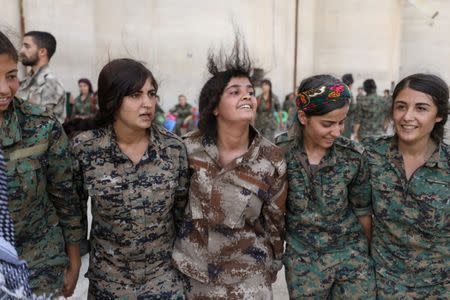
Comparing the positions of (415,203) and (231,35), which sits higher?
(231,35)

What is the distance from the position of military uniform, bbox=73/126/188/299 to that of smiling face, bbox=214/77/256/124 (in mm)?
362

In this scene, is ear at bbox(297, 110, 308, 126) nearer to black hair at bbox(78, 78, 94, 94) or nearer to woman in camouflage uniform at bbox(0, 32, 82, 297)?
woman in camouflage uniform at bbox(0, 32, 82, 297)

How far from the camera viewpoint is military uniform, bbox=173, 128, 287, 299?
2119 millimetres

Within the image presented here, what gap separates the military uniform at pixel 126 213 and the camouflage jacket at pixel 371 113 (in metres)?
9.36

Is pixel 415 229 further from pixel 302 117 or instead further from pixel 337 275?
pixel 302 117

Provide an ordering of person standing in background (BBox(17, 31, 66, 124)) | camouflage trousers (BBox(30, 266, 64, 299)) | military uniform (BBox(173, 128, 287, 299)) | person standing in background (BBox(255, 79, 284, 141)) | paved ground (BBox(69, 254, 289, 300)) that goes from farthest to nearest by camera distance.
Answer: person standing in background (BBox(255, 79, 284, 141)) → person standing in background (BBox(17, 31, 66, 124)) → paved ground (BBox(69, 254, 289, 300)) → military uniform (BBox(173, 128, 287, 299)) → camouflage trousers (BBox(30, 266, 64, 299))

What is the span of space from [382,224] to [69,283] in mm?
1615

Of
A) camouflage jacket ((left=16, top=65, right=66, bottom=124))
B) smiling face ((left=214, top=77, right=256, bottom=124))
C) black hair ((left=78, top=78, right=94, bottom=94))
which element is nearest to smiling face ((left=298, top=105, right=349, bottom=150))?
smiling face ((left=214, top=77, right=256, bottom=124))

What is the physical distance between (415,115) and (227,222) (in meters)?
1.08

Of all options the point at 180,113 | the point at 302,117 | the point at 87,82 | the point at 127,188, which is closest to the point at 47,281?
the point at 127,188

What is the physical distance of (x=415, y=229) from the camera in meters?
2.20

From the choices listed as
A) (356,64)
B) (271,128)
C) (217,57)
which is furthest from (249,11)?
(217,57)

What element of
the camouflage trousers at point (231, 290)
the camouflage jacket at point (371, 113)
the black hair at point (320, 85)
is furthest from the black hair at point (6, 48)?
the camouflage jacket at point (371, 113)

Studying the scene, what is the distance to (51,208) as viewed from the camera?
2.06 m
